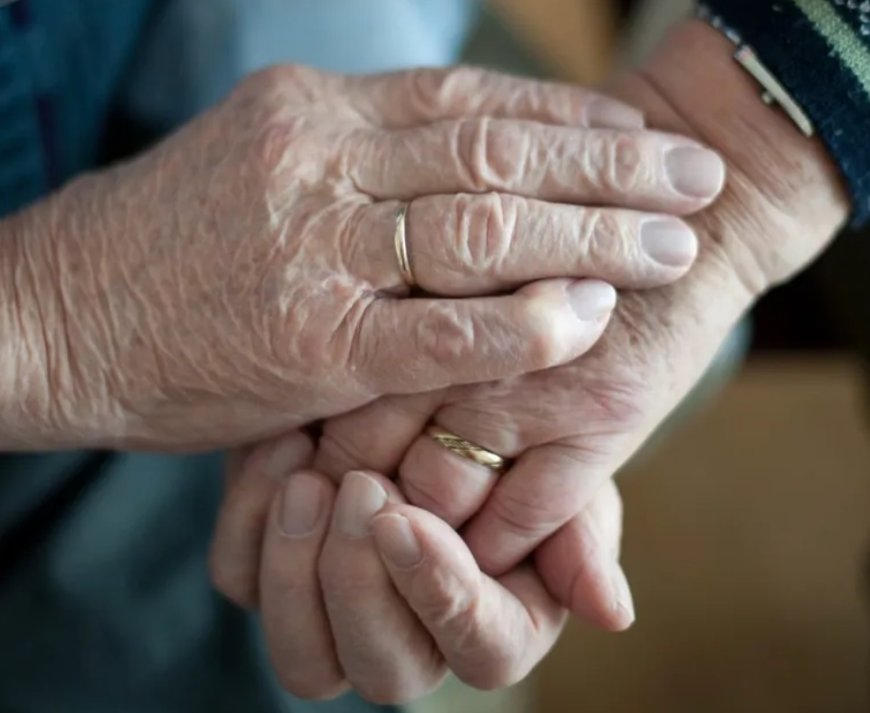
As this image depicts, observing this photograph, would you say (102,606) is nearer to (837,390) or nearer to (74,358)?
(74,358)

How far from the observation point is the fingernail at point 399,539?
2.31 feet

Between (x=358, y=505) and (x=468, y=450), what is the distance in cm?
9

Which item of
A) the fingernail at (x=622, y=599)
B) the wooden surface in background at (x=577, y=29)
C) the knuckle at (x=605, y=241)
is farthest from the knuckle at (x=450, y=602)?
the wooden surface in background at (x=577, y=29)

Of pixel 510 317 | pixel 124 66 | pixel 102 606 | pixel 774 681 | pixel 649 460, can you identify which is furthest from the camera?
pixel 649 460

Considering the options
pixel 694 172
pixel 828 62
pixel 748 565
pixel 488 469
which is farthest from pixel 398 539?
pixel 748 565

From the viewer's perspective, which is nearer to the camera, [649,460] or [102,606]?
[102,606]

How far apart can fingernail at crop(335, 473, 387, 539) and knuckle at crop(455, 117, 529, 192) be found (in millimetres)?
221

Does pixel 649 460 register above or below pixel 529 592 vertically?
below

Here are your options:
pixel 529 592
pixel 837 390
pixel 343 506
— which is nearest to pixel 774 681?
pixel 837 390

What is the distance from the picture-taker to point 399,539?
70 centimetres

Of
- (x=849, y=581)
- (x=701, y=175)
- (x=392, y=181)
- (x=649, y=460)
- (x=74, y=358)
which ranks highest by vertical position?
(x=701, y=175)

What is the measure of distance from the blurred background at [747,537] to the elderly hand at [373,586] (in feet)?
1.54

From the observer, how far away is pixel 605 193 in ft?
2.43

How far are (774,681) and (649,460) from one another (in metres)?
0.37
